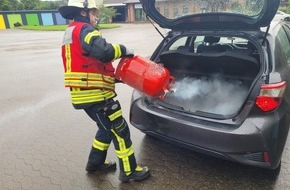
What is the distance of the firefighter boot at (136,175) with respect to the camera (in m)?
2.71

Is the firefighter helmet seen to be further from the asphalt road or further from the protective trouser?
the asphalt road

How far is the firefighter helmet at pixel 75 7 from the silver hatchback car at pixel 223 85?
89 cm

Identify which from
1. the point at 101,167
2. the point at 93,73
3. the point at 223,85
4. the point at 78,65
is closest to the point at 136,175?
the point at 101,167

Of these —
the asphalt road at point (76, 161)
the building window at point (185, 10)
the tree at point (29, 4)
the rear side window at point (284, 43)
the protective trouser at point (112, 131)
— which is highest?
the building window at point (185, 10)

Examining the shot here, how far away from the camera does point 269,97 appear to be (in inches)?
90.2

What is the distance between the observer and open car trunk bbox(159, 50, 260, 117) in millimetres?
3039

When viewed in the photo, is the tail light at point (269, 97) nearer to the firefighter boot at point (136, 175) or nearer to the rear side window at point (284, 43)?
the rear side window at point (284, 43)

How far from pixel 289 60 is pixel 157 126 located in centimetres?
163

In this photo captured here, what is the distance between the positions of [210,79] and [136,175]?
1568 mm

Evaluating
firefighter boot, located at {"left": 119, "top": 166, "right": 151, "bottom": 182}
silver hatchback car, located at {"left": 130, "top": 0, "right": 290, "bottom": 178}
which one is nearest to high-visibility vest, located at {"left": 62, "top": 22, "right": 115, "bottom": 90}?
silver hatchback car, located at {"left": 130, "top": 0, "right": 290, "bottom": 178}

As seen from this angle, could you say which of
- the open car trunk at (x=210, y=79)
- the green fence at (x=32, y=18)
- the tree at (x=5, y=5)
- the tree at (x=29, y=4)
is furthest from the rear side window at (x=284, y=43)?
the tree at (x=29, y=4)

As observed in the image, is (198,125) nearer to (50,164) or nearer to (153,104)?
(153,104)

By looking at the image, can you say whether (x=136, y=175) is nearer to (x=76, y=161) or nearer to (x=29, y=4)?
(x=76, y=161)

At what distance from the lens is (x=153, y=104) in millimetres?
2898
